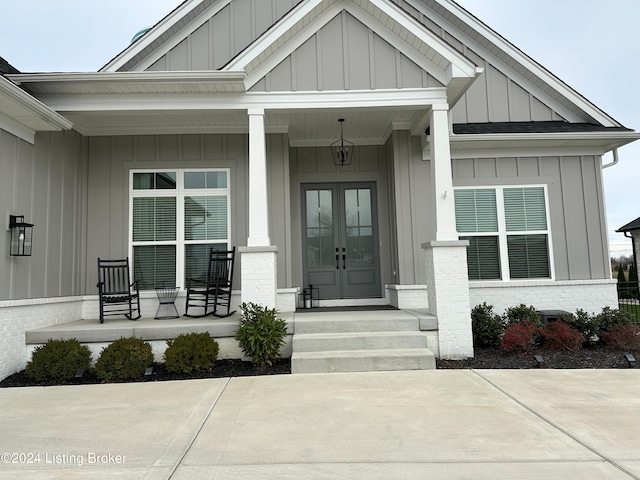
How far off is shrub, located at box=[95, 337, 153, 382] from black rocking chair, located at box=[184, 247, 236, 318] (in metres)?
1.42

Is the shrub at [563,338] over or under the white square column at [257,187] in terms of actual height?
under

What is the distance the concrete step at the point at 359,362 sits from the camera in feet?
15.9

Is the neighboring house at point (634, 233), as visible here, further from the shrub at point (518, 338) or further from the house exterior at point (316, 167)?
the shrub at point (518, 338)

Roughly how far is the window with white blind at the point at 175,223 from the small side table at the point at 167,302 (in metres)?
0.13

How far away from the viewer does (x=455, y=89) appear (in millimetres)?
5941

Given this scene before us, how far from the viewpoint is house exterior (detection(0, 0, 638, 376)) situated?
5.55m

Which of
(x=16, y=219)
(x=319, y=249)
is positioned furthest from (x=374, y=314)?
(x=16, y=219)

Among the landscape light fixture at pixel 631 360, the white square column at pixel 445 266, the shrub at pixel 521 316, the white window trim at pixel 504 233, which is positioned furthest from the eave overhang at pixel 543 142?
the landscape light fixture at pixel 631 360

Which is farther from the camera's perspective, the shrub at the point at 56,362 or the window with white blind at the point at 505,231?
the window with white blind at the point at 505,231

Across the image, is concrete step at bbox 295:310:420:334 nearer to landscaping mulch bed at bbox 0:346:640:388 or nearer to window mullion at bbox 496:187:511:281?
landscaping mulch bed at bbox 0:346:640:388

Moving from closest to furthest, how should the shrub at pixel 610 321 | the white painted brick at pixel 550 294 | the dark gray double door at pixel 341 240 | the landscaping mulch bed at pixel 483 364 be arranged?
1. the landscaping mulch bed at pixel 483 364
2. the shrub at pixel 610 321
3. the white painted brick at pixel 550 294
4. the dark gray double door at pixel 341 240

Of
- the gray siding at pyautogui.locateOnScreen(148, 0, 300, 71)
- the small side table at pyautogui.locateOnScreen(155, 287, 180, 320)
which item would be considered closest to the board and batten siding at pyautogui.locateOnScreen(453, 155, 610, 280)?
the gray siding at pyautogui.locateOnScreen(148, 0, 300, 71)

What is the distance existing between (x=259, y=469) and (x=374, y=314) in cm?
360

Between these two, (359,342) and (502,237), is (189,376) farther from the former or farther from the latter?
(502,237)
